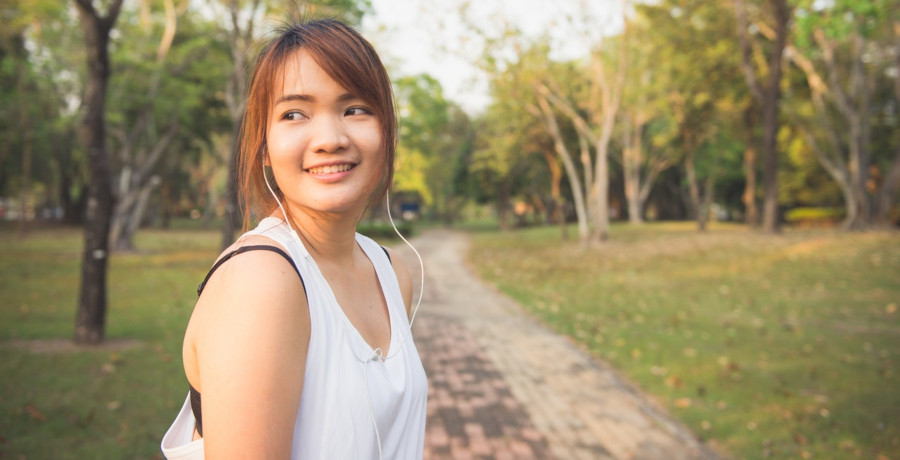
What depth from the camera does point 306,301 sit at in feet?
3.59

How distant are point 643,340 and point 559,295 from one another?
14.1 feet

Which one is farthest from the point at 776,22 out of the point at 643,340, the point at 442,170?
the point at 442,170

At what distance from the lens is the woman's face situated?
1.23 m

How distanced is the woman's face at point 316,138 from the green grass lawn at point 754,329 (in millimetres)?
4705

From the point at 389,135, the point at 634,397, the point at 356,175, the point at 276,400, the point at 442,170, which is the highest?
the point at 442,170

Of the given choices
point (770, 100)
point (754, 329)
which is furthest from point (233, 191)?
point (770, 100)

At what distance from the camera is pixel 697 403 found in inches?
225

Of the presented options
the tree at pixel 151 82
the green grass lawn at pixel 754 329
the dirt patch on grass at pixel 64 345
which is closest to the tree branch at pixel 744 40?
the green grass lawn at pixel 754 329

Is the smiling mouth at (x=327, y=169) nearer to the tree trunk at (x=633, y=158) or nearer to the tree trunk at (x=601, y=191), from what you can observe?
the tree trunk at (x=601, y=191)

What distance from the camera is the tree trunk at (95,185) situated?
22.2 feet

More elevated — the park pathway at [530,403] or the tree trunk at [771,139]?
the tree trunk at [771,139]

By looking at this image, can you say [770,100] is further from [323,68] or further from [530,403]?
[323,68]

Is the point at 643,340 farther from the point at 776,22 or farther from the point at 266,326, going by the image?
the point at 776,22

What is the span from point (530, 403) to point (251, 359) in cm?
521
